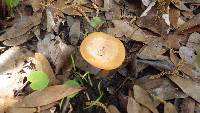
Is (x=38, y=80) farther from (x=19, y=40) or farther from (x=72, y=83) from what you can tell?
(x=19, y=40)

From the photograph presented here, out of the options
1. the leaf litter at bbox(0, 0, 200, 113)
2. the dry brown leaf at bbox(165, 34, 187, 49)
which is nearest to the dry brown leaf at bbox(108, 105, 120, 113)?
the leaf litter at bbox(0, 0, 200, 113)

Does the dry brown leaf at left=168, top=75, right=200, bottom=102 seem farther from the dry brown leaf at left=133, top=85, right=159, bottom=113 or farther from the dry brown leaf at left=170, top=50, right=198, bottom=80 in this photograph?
the dry brown leaf at left=133, top=85, right=159, bottom=113

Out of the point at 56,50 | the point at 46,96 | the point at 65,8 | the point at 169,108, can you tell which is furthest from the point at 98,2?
the point at 169,108

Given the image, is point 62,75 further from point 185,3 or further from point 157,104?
point 185,3

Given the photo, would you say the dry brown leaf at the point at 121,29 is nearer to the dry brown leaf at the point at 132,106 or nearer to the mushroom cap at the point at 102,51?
the mushroom cap at the point at 102,51

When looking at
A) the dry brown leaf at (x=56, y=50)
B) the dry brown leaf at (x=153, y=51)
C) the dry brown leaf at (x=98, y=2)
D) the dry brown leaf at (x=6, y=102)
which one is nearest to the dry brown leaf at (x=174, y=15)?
the dry brown leaf at (x=153, y=51)
